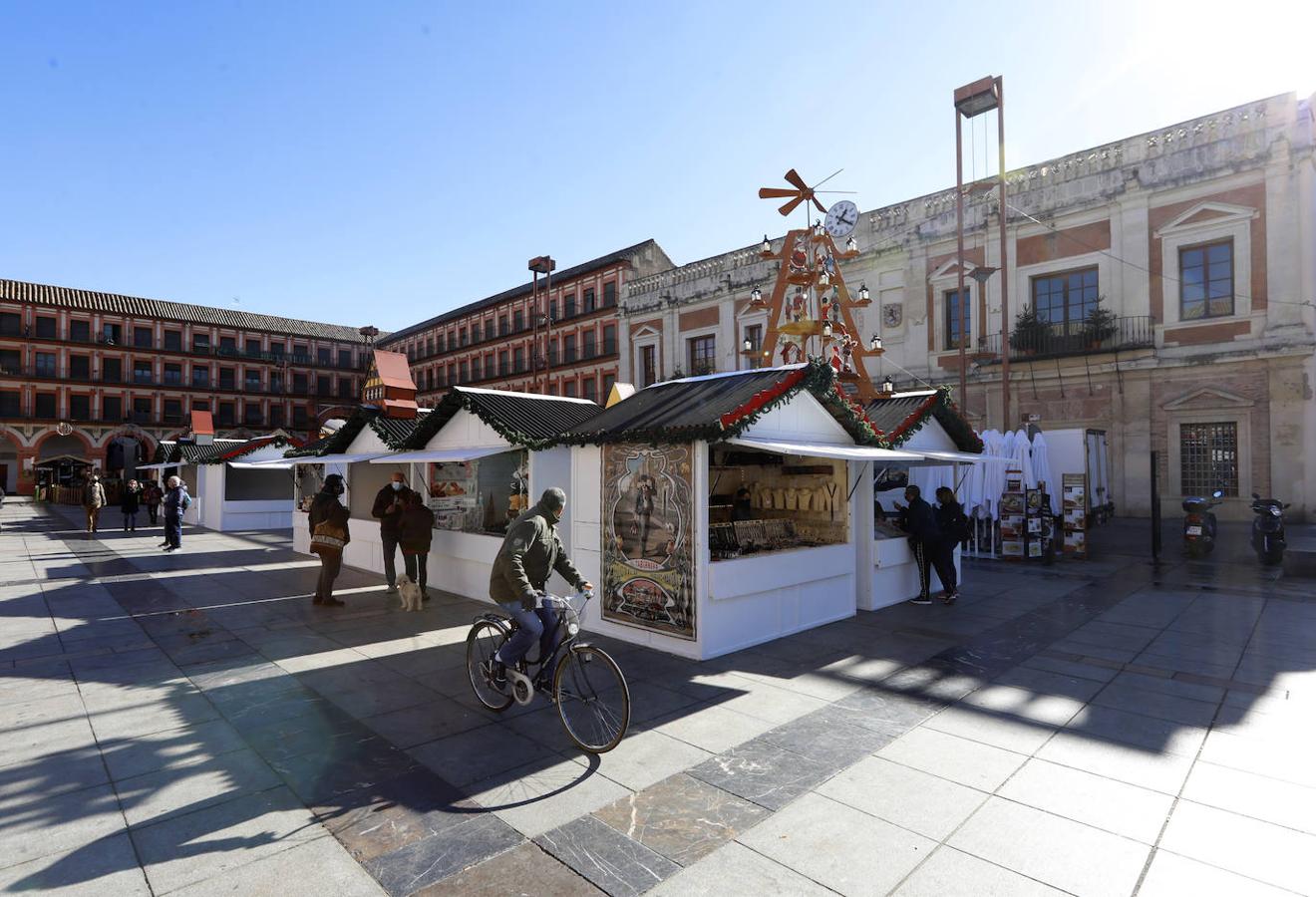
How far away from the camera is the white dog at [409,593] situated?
31.5ft

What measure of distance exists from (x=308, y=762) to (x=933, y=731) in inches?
179

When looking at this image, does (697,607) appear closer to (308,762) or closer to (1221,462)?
(308,762)

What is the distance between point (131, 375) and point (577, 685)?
6274 cm

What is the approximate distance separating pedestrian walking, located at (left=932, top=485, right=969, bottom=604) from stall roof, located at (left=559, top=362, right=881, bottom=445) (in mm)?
1946

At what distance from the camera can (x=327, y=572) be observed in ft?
32.4

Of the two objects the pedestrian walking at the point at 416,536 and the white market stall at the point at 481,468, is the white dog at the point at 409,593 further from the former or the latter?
the white market stall at the point at 481,468

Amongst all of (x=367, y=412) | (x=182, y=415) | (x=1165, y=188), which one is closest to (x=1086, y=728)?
(x=367, y=412)

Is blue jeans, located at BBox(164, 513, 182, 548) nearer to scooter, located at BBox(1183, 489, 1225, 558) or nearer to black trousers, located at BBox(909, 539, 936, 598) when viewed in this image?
black trousers, located at BBox(909, 539, 936, 598)

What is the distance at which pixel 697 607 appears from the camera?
23.9ft

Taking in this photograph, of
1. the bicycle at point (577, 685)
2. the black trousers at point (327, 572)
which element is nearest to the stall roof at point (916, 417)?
the bicycle at point (577, 685)

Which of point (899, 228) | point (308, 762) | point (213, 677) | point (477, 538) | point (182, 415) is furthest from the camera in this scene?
point (182, 415)

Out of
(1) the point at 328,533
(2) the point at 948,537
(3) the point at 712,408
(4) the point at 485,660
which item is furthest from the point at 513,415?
(2) the point at 948,537

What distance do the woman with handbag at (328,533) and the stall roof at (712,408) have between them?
3684 millimetres

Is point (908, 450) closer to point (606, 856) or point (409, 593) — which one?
point (409, 593)
